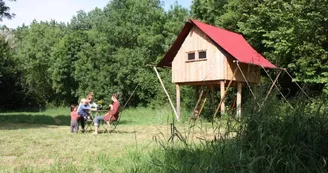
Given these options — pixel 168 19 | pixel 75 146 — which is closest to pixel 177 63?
pixel 75 146

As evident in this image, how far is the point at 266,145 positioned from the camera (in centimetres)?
437

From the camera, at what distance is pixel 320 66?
1861cm

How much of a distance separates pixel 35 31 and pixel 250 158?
5830cm

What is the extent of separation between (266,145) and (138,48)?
34231 millimetres

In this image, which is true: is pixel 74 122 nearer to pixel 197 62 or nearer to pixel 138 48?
pixel 197 62

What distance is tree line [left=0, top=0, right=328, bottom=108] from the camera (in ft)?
63.6

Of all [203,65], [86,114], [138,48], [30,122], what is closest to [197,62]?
[203,65]

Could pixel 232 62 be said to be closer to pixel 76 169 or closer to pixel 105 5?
pixel 76 169

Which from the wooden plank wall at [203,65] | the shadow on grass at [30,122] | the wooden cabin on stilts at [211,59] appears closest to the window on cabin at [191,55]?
the wooden cabin on stilts at [211,59]

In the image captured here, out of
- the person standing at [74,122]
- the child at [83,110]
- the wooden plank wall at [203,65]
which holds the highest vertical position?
the wooden plank wall at [203,65]

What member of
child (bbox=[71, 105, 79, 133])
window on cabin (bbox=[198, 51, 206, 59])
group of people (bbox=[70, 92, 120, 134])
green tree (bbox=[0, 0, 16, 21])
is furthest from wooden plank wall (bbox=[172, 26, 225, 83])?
green tree (bbox=[0, 0, 16, 21])

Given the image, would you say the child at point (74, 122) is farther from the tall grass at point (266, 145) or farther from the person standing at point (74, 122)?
the tall grass at point (266, 145)

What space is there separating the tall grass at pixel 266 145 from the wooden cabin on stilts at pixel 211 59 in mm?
12726

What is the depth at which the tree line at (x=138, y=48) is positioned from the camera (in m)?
19.4
